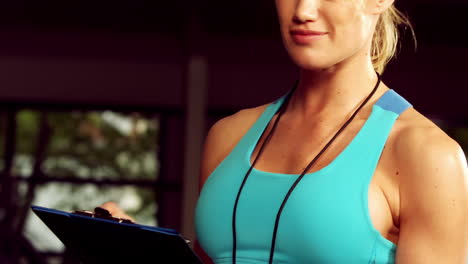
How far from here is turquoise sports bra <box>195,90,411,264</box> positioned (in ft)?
2.65

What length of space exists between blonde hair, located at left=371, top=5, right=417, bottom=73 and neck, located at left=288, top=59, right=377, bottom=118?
0.22 feet

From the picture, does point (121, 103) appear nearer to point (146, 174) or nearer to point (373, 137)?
point (146, 174)

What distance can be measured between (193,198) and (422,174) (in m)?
4.21

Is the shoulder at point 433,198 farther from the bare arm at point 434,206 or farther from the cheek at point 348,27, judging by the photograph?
the cheek at point 348,27

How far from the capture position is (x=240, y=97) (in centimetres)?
536

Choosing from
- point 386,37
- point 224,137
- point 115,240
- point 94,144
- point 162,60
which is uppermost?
point 162,60

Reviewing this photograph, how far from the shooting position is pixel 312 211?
83cm

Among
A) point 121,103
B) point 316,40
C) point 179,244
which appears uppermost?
point 121,103

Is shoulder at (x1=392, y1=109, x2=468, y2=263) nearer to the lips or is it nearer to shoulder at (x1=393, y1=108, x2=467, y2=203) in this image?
shoulder at (x1=393, y1=108, x2=467, y2=203)

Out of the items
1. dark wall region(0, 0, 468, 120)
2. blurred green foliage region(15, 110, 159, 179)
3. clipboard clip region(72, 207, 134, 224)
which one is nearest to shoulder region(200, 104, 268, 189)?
clipboard clip region(72, 207, 134, 224)

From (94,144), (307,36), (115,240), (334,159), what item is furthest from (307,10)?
(94,144)

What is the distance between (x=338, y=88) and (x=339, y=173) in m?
0.10

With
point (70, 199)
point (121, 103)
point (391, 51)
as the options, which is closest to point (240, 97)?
point (121, 103)

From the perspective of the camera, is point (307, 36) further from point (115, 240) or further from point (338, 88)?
point (115, 240)
